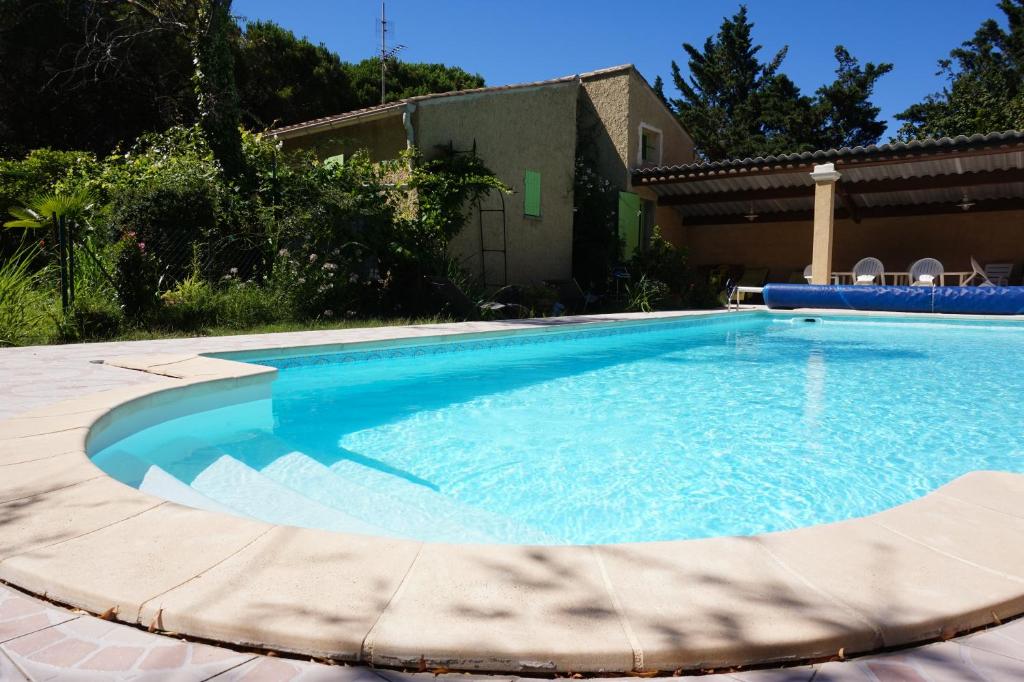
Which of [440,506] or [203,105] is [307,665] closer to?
[440,506]

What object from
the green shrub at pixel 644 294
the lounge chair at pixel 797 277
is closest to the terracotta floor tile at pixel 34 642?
the green shrub at pixel 644 294

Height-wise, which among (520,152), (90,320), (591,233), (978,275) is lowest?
(90,320)

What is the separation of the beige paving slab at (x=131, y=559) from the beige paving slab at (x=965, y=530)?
2024mm

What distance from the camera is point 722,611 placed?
1.53m

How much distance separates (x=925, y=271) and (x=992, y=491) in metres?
13.8

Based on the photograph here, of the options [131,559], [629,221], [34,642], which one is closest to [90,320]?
[131,559]

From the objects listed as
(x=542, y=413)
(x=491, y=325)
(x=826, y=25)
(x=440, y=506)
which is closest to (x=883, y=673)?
(x=440, y=506)

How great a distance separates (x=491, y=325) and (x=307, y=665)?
24.3ft

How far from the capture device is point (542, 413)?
5.30 metres

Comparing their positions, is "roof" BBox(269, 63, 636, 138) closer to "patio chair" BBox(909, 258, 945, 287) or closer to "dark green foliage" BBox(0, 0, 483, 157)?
"dark green foliage" BBox(0, 0, 483, 157)

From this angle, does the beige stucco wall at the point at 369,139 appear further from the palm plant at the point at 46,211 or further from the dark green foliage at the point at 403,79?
the dark green foliage at the point at 403,79

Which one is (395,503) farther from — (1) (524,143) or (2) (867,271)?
(2) (867,271)

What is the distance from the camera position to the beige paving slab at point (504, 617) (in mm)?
1395

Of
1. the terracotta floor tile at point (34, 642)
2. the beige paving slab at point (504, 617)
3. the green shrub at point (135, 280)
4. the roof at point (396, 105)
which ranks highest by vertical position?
the roof at point (396, 105)
